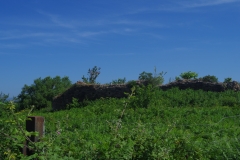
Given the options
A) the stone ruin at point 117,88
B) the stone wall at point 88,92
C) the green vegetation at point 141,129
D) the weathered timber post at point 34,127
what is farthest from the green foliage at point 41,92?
the weathered timber post at point 34,127

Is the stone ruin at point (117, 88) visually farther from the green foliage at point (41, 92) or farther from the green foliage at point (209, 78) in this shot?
the green foliage at point (41, 92)

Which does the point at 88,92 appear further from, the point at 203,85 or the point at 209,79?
the point at 209,79

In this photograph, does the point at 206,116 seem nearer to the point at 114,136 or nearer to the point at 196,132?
the point at 196,132

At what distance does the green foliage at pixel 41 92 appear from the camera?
23.4 meters

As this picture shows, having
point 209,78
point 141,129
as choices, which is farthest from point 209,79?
point 141,129

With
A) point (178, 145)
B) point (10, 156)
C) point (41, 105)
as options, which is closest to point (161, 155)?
point (178, 145)

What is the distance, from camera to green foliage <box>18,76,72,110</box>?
2343 cm

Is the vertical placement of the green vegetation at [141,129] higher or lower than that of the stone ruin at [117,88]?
lower

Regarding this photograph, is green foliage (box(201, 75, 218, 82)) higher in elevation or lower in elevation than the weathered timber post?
higher

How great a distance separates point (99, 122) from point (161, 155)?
18.8ft

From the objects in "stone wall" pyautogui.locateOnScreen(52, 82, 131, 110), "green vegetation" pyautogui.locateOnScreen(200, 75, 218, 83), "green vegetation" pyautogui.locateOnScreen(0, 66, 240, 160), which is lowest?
"green vegetation" pyautogui.locateOnScreen(0, 66, 240, 160)

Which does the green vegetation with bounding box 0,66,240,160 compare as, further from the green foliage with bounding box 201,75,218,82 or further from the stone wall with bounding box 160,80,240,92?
the stone wall with bounding box 160,80,240,92

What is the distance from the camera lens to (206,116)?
995 centimetres

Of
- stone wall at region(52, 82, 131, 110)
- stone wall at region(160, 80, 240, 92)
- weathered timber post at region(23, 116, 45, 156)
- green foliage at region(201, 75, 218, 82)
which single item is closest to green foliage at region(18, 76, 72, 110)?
stone wall at region(52, 82, 131, 110)
